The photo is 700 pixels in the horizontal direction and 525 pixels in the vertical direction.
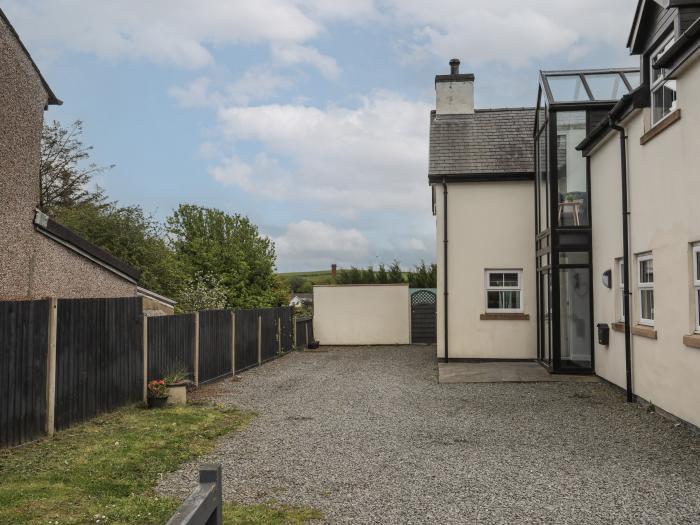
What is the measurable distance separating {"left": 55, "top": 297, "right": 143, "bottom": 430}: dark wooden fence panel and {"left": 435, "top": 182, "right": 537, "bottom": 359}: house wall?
368 inches

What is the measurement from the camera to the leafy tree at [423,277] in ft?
101

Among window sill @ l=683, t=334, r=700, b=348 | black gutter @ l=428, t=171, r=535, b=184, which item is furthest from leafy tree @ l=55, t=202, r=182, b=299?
window sill @ l=683, t=334, r=700, b=348

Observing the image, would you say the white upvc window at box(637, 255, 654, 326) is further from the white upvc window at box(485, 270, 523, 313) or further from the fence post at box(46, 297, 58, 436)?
the fence post at box(46, 297, 58, 436)

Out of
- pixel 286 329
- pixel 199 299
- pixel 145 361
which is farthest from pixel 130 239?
pixel 145 361

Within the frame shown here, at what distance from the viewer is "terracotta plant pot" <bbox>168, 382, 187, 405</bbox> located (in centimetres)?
1064

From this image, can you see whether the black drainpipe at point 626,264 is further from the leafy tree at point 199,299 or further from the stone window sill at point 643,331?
the leafy tree at point 199,299

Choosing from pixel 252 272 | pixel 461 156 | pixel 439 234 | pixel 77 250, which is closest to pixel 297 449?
pixel 77 250

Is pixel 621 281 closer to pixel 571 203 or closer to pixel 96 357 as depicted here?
Answer: pixel 571 203

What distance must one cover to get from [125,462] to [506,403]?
6558 millimetres

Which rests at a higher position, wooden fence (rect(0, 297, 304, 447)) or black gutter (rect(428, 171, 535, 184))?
black gutter (rect(428, 171, 535, 184))

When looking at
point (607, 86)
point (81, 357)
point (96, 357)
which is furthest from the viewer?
point (607, 86)

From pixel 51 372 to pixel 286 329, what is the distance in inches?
542

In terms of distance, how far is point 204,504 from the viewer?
97.7 inches

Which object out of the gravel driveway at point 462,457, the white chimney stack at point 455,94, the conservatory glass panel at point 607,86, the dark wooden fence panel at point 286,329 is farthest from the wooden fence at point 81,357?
the white chimney stack at point 455,94
